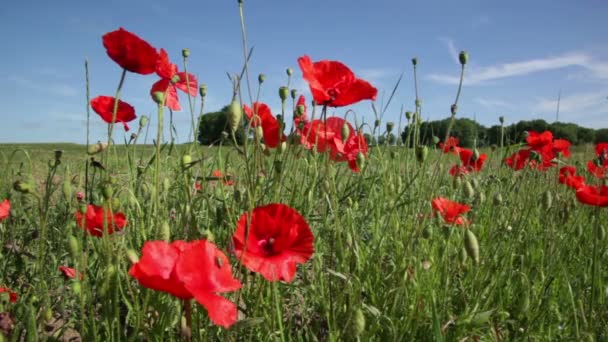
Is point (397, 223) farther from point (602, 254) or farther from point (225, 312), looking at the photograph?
point (225, 312)

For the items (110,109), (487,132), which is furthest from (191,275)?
(487,132)

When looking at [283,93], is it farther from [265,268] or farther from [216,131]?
[216,131]

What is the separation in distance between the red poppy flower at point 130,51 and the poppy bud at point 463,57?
98 cm

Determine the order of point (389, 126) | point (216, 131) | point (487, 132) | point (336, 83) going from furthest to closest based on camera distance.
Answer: point (487, 132) < point (216, 131) < point (389, 126) < point (336, 83)

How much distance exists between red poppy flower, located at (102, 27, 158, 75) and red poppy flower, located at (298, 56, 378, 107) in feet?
1.58

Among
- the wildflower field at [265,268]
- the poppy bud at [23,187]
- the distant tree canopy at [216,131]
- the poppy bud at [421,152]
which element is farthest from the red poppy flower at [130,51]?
the poppy bud at [421,152]

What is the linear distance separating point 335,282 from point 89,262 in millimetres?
947

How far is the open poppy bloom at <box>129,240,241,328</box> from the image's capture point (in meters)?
0.93

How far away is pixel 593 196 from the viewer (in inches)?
67.4

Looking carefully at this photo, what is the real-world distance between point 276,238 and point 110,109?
1096 mm

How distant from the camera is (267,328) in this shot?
4.52 ft

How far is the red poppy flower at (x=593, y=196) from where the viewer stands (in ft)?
5.54

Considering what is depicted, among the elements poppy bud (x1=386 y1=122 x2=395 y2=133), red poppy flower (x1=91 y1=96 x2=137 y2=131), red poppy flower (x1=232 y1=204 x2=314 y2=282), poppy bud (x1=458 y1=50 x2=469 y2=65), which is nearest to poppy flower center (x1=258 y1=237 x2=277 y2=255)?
red poppy flower (x1=232 y1=204 x2=314 y2=282)

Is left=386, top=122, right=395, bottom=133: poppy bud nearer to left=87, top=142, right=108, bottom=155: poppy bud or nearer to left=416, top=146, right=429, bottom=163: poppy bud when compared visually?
left=416, top=146, right=429, bottom=163: poppy bud
